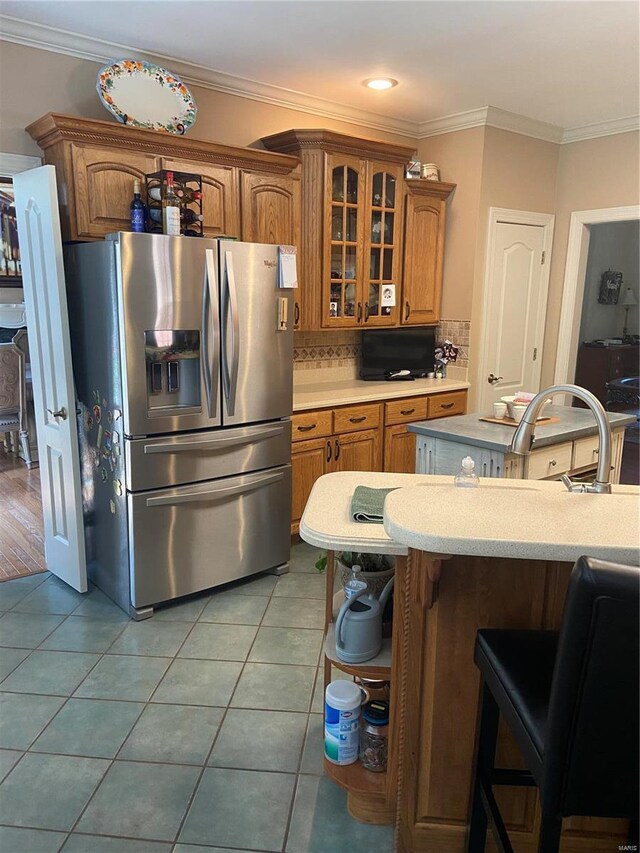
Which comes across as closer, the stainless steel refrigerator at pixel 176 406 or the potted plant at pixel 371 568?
the potted plant at pixel 371 568

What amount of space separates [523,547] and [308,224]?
295cm

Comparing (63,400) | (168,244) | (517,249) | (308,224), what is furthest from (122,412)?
(517,249)

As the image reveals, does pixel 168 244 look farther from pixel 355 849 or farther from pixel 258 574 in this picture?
pixel 355 849

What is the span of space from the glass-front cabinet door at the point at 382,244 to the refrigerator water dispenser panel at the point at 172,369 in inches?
62.1

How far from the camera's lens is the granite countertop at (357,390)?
3.70 m

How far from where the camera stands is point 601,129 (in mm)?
4398

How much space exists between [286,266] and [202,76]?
127 centimetres

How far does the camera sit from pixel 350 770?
1.80 m

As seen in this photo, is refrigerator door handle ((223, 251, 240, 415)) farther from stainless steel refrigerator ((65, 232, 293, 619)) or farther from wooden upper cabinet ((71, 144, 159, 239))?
wooden upper cabinet ((71, 144, 159, 239))

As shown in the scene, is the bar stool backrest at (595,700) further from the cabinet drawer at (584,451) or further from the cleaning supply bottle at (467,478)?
the cabinet drawer at (584,451)

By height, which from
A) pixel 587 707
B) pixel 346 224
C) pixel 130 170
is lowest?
pixel 587 707

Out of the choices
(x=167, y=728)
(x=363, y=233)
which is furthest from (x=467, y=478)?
(x=363, y=233)

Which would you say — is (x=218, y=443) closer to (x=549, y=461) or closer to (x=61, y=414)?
(x=61, y=414)

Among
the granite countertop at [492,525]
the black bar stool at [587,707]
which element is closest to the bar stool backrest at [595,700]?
the black bar stool at [587,707]
